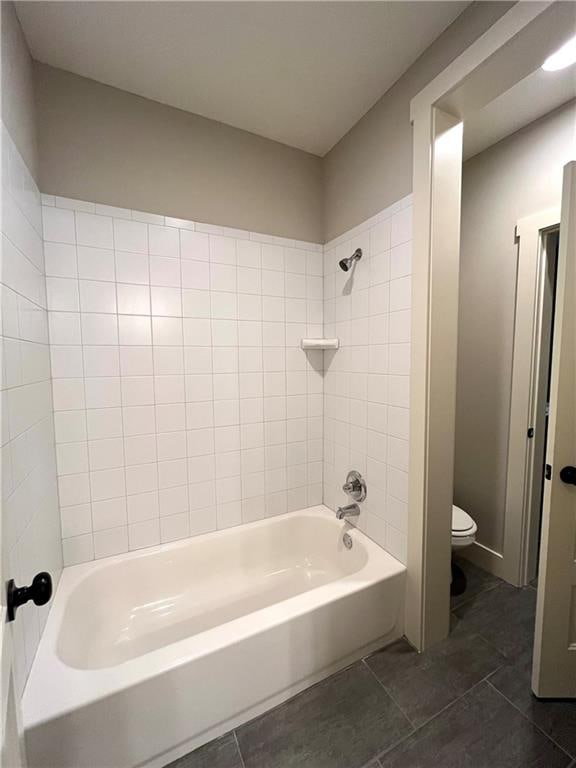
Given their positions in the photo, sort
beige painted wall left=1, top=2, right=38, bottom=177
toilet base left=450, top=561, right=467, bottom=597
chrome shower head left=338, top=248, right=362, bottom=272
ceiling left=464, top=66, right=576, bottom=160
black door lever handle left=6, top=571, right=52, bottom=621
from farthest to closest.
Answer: toilet base left=450, top=561, right=467, bottom=597
chrome shower head left=338, top=248, right=362, bottom=272
ceiling left=464, top=66, right=576, bottom=160
beige painted wall left=1, top=2, right=38, bottom=177
black door lever handle left=6, top=571, right=52, bottom=621

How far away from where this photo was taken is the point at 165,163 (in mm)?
1668

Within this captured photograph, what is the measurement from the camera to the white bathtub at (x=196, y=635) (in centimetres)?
101

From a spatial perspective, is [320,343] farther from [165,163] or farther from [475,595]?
[475,595]

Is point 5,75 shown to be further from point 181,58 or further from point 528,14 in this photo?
point 528,14

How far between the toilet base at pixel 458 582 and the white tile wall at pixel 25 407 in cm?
203

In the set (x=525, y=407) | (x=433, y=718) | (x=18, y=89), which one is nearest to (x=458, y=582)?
(x=433, y=718)

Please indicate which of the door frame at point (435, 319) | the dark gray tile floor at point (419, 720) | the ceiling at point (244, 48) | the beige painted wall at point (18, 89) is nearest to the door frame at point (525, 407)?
the dark gray tile floor at point (419, 720)

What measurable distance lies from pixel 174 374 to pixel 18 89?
48.7 inches

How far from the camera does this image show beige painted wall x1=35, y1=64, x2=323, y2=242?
4.79 ft

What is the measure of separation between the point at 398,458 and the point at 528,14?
1.61m

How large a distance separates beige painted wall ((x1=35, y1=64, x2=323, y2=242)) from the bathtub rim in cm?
183

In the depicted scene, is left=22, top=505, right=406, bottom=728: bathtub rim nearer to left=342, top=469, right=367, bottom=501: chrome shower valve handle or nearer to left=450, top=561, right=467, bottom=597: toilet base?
left=342, top=469, right=367, bottom=501: chrome shower valve handle

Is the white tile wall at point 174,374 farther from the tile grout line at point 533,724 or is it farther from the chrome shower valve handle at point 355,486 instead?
the tile grout line at point 533,724

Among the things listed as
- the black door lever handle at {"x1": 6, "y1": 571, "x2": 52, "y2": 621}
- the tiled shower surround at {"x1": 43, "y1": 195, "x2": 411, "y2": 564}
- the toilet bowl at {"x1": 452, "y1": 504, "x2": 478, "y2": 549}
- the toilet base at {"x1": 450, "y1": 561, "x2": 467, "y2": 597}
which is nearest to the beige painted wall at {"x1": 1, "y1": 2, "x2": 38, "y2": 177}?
the tiled shower surround at {"x1": 43, "y1": 195, "x2": 411, "y2": 564}
